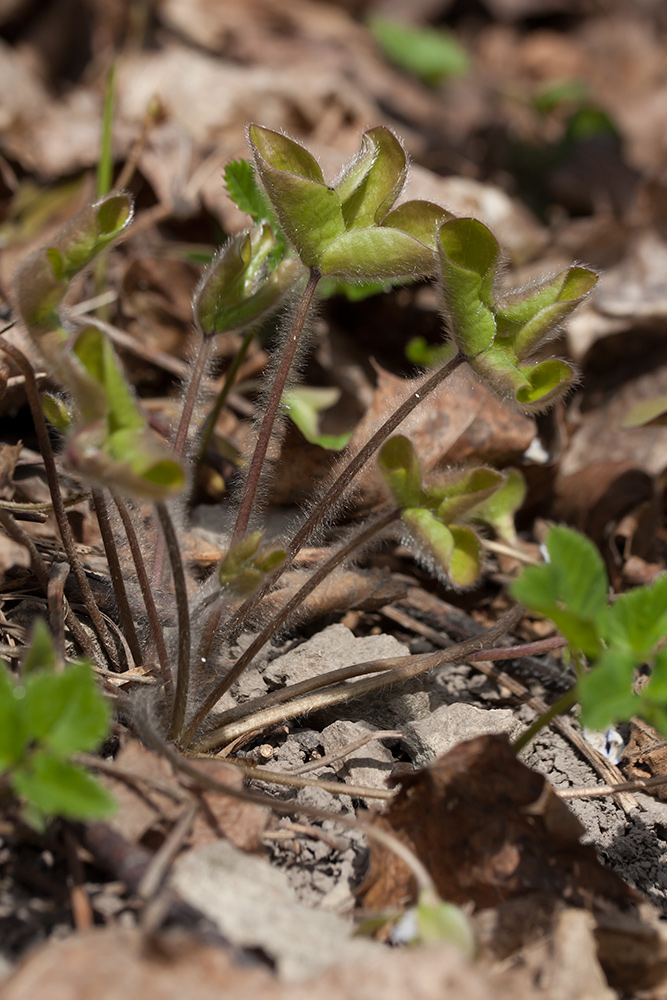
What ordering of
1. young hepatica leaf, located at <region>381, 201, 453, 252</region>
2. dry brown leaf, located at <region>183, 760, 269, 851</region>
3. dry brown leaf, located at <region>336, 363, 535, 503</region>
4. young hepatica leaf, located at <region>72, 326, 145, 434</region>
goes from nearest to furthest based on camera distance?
young hepatica leaf, located at <region>72, 326, 145, 434</region> < dry brown leaf, located at <region>183, 760, 269, 851</region> < young hepatica leaf, located at <region>381, 201, 453, 252</region> < dry brown leaf, located at <region>336, 363, 535, 503</region>

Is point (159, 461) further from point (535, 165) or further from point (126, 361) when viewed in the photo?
point (535, 165)

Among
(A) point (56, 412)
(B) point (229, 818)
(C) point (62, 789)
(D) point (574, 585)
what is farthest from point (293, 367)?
(C) point (62, 789)

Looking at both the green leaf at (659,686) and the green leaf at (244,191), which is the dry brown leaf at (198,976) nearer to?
the green leaf at (659,686)

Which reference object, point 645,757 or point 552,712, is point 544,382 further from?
point 645,757

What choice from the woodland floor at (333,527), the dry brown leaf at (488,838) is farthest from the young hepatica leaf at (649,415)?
the dry brown leaf at (488,838)

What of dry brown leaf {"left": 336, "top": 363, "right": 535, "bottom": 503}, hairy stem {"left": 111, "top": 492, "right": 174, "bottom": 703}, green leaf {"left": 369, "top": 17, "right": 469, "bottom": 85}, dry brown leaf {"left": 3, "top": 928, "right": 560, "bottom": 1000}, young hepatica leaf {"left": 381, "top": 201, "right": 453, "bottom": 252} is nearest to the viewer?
dry brown leaf {"left": 3, "top": 928, "right": 560, "bottom": 1000}

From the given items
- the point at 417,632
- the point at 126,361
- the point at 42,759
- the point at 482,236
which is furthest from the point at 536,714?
the point at 126,361

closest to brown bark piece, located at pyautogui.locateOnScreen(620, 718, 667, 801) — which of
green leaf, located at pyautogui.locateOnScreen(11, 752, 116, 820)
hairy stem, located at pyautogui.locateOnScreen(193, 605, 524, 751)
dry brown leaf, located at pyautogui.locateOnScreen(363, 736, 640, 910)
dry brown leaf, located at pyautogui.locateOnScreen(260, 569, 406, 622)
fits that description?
hairy stem, located at pyautogui.locateOnScreen(193, 605, 524, 751)

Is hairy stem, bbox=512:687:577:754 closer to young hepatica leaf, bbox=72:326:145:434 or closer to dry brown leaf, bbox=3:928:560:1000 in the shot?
dry brown leaf, bbox=3:928:560:1000
